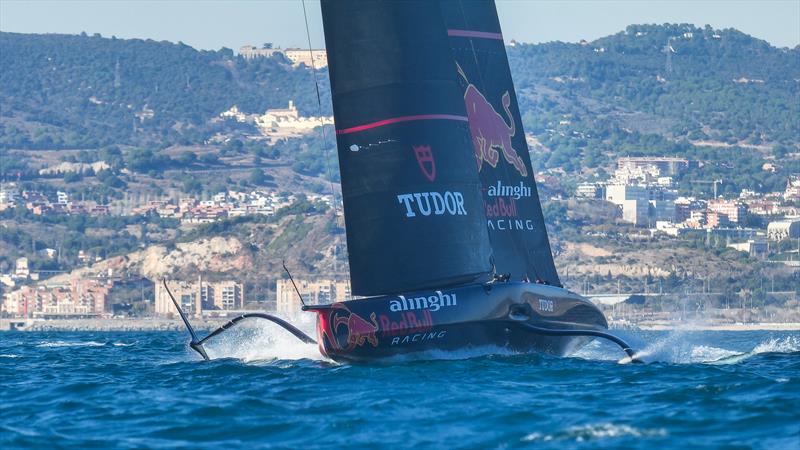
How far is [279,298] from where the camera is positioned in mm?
120812

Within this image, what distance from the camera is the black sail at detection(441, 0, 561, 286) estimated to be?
98.4ft

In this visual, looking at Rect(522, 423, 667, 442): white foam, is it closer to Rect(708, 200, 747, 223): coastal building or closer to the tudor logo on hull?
the tudor logo on hull

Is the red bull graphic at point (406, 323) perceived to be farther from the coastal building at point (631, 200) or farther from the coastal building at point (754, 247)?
the coastal building at point (631, 200)

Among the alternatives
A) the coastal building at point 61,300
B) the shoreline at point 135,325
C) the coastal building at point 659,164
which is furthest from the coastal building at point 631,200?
the coastal building at point 61,300

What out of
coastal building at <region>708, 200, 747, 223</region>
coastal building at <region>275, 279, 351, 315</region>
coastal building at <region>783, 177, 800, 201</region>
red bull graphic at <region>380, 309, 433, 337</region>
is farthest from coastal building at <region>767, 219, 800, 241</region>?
red bull graphic at <region>380, 309, 433, 337</region>

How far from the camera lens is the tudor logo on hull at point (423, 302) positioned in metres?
23.5

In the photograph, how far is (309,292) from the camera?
11688 cm

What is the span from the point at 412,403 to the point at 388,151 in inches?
222

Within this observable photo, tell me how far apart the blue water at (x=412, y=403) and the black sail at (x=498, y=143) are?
4190mm

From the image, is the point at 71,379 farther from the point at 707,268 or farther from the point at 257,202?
the point at 257,202

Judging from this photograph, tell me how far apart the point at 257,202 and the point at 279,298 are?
4632cm

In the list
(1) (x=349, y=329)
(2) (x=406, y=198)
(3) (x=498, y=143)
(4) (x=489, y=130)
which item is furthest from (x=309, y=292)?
(1) (x=349, y=329)

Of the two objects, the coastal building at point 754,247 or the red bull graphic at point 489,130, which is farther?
the coastal building at point 754,247

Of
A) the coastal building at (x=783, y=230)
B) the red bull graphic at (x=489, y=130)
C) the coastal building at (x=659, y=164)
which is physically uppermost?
the coastal building at (x=659, y=164)
